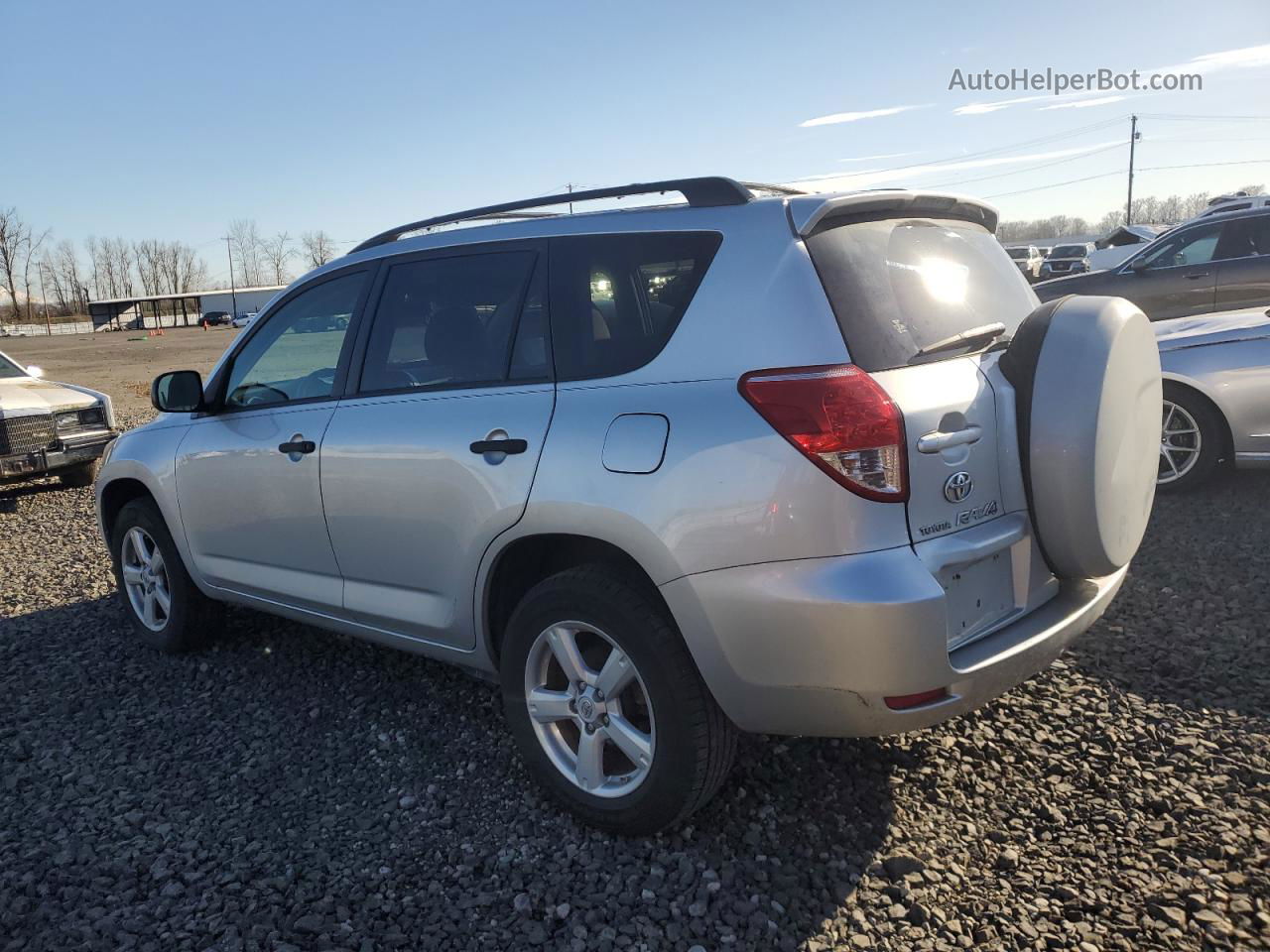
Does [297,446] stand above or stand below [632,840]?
above

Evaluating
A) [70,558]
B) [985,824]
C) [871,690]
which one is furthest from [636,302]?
[70,558]

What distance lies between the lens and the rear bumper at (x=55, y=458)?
8516mm

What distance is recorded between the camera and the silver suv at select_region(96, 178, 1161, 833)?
7.93 feet

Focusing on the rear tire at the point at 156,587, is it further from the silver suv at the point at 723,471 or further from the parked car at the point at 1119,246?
the parked car at the point at 1119,246

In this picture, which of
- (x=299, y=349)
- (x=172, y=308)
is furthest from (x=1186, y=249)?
(x=172, y=308)

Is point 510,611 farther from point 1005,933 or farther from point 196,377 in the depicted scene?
point 196,377

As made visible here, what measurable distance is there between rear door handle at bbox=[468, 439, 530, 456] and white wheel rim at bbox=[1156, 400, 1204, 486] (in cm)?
478

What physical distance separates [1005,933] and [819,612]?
0.94 meters

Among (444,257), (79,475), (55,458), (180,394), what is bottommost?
(79,475)

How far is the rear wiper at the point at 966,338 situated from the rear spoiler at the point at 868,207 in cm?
41

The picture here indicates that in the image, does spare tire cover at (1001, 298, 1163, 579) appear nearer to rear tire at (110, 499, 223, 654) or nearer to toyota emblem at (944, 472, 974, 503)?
toyota emblem at (944, 472, 974, 503)

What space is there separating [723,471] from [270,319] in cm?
257

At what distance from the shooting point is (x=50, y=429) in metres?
8.78

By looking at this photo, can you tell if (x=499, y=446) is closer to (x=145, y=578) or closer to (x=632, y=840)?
(x=632, y=840)
